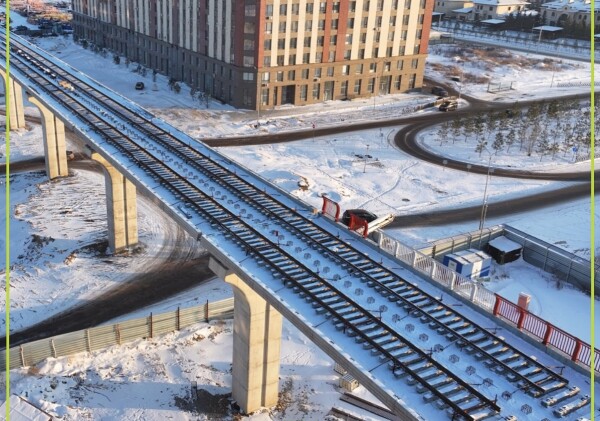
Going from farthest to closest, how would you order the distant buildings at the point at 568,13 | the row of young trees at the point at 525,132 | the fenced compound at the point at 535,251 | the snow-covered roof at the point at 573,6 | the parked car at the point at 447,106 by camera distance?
the snow-covered roof at the point at 573,6 → the distant buildings at the point at 568,13 → the parked car at the point at 447,106 → the row of young trees at the point at 525,132 → the fenced compound at the point at 535,251

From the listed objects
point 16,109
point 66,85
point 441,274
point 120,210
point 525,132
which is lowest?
point 120,210

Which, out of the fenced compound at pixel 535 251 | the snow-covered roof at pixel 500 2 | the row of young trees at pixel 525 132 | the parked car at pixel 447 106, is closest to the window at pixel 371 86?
the parked car at pixel 447 106

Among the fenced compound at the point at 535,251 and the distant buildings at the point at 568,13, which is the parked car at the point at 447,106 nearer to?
the fenced compound at the point at 535,251

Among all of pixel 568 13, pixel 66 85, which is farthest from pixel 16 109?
pixel 568 13

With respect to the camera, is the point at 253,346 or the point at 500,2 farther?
the point at 500,2

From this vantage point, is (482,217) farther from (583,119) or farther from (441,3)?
(441,3)

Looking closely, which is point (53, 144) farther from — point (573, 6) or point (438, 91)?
point (573, 6)
